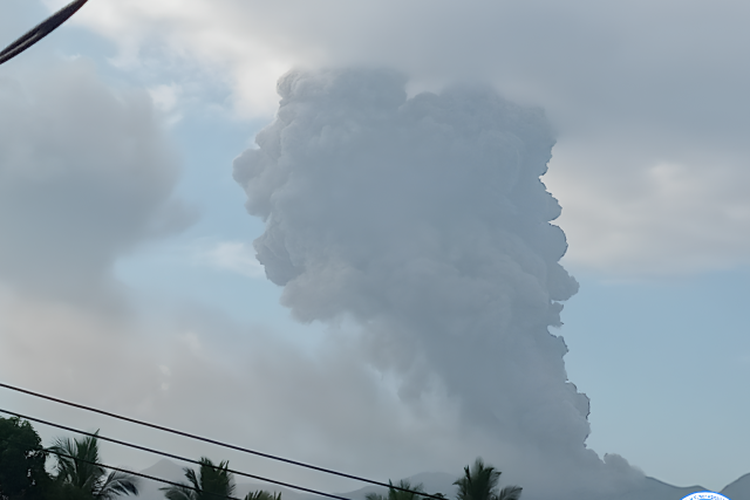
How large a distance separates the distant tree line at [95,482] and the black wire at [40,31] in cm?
2638

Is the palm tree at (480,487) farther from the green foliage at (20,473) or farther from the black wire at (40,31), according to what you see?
the black wire at (40,31)

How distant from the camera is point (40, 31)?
16.8ft

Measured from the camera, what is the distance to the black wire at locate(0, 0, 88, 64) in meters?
5.03

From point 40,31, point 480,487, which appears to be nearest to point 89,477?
point 480,487

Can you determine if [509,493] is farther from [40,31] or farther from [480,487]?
[40,31]

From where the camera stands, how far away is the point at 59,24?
5.19m

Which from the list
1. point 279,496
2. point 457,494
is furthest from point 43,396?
point 457,494

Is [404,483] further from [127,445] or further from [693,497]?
[127,445]

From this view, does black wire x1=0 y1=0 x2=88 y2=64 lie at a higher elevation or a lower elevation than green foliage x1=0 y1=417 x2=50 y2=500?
higher

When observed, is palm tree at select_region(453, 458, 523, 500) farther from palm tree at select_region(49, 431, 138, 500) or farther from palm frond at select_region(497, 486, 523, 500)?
palm tree at select_region(49, 431, 138, 500)

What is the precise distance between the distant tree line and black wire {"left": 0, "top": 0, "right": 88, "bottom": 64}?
26.4 meters

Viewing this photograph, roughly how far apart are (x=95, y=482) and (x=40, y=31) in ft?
107

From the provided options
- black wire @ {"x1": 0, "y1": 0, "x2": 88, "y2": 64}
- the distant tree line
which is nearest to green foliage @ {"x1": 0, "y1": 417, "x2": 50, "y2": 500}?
the distant tree line

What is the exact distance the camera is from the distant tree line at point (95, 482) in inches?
1304
